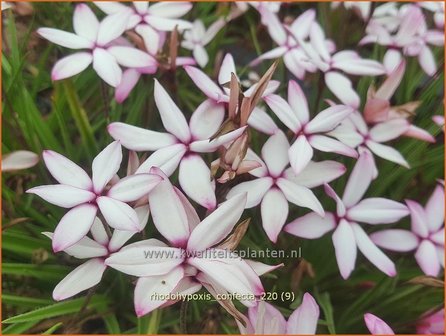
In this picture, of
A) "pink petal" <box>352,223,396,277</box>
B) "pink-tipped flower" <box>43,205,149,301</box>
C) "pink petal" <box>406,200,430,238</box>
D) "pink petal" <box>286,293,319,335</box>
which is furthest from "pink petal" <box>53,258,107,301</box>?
"pink petal" <box>406,200,430,238</box>

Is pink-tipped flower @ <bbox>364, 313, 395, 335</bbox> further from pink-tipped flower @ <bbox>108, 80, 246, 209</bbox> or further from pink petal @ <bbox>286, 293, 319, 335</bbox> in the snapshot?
pink-tipped flower @ <bbox>108, 80, 246, 209</bbox>

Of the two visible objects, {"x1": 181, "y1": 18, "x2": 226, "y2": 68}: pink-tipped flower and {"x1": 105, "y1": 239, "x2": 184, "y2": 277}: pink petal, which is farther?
{"x1": 181, "y1": 18, "x2": 226, "y2": 68}: pink-tipped flower

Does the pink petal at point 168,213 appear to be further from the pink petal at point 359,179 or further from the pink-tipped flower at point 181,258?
the pink petal at point 359,179

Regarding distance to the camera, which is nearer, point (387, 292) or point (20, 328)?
point (20, 328)

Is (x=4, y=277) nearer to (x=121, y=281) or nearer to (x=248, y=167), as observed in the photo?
(x=121, y=281)

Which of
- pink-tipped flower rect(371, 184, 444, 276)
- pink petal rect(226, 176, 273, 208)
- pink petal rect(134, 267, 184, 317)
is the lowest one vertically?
pink-tipped flower rect(371, 184, 444, 276)

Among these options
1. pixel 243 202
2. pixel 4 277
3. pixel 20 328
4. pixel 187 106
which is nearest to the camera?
pixel 243 202

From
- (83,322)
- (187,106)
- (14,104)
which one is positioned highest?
(14,104)

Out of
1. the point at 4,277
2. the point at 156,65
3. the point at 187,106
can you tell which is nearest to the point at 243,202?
the point at 156,65
